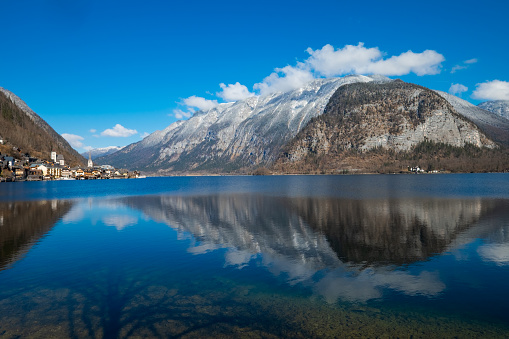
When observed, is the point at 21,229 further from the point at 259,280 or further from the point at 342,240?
the point at 342,240

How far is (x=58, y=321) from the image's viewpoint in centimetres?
1450

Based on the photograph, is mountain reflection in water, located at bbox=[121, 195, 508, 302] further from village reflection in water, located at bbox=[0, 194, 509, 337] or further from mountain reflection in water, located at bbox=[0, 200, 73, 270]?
mountain reflection in water, located at bbox=[0, 200, 73, 270]

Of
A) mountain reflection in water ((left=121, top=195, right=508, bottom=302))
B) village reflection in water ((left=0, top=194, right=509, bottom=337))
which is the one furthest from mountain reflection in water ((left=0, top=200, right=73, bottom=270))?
mountain reflection in water ((left=121, top=195, right=508, bottom=302))

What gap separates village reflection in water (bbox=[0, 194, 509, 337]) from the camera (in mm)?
14500

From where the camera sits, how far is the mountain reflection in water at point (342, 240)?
1958 cm

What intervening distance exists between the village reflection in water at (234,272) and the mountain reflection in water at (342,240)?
0.13m

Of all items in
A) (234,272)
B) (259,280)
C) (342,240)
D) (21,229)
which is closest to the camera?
(259,280)

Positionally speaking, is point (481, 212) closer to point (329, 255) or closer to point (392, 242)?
point (392, 242)

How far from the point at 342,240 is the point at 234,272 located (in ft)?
42.6

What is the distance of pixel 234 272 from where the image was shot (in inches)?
858

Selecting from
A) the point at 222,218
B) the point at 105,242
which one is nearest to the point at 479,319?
the point at 105,242

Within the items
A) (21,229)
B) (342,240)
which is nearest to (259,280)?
(342,240)

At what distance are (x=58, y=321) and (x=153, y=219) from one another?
1303 inches

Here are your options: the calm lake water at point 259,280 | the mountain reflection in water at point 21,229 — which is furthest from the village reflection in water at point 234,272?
the mountain reflection in water at point 21,229
